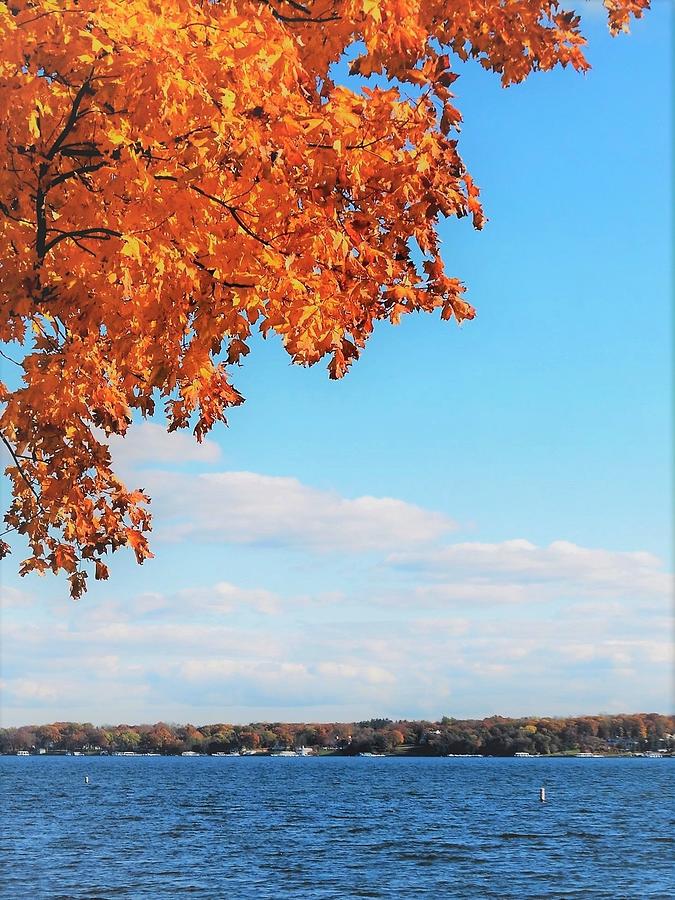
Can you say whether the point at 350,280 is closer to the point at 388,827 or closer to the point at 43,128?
the point at 43,128

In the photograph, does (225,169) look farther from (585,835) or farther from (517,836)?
(585,835)

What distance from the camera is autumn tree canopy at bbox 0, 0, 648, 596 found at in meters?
6.50

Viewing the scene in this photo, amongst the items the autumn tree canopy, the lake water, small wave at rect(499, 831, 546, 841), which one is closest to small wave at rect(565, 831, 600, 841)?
the lake water

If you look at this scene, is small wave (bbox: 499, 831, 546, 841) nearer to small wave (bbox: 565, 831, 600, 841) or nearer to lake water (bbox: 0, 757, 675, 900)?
lake water (bbox: 0, 757, 675, 900)

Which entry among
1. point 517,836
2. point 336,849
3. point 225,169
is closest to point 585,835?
point 517,836

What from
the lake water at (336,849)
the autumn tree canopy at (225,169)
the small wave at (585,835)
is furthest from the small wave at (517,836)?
the autumn tree canopy at (225,169)

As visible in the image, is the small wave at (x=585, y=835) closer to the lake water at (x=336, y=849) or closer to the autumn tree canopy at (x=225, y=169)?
the lake water at (x=336, y=849)

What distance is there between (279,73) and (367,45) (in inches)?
27.2

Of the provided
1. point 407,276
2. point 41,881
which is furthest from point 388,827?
point 407,276

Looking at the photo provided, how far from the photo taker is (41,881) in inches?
1813

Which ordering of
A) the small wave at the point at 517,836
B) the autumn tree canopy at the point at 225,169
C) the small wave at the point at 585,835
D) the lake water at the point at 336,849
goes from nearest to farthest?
the autumn tree canopy at the point at 225,169 → the lake water at the point at 336,849 → the small wave at the point at 517,836 → the small wave at the point at 585,835

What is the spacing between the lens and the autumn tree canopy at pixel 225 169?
21.3ft

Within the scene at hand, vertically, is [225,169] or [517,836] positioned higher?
[225,169]

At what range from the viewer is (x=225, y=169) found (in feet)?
23.2
